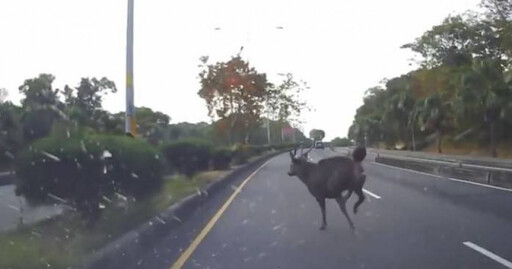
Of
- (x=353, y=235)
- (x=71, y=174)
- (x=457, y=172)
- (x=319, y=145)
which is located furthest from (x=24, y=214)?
(x=457, y=172)

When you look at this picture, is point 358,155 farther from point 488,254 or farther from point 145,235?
point 145,235

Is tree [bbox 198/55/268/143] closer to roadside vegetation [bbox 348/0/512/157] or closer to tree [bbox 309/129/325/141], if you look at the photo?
roadside vegetation [bbox 348/0/512/157]

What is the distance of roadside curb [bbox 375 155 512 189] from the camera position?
949 inches

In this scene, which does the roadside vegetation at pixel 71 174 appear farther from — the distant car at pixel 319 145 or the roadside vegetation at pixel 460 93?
the roadside vegetation at pixel 460 93

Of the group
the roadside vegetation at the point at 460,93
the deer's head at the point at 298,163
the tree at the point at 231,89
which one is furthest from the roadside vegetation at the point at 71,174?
the roadside vegetation at the point at 460,93

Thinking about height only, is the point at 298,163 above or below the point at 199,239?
above

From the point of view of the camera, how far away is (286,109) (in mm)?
69250

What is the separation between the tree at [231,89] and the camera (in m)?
45.8

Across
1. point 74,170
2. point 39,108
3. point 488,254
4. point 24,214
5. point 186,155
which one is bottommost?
point 488,254

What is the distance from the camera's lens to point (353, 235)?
Answer: 1173 cm

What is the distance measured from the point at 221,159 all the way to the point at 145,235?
74.8 feet

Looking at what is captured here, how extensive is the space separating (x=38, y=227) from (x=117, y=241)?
2.35m

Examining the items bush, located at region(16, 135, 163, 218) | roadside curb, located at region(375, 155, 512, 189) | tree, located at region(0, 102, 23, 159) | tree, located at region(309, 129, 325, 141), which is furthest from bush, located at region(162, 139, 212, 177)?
bush, located at region(16, 135, 163, 218)

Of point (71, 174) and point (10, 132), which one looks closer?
point (71, 174)
